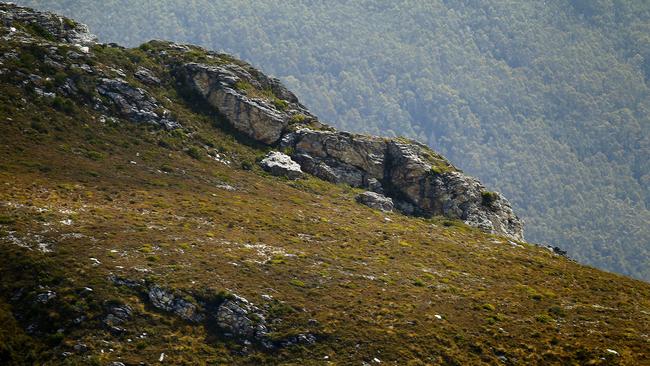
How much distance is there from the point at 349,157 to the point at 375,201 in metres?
11.7

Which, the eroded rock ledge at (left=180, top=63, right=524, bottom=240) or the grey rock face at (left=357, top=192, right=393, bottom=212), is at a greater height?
the eroded rock ledge at (left=180, top=63, right=524, bottom=240)

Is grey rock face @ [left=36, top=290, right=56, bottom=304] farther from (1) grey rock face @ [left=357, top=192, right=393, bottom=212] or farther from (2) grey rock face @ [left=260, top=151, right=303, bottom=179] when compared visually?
(1) grey rock face @ [left=357, top=192, right=393, bottom=212]

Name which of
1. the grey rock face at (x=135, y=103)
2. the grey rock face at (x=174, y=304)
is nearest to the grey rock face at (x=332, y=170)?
the grey rock face at (x=135, y=103)

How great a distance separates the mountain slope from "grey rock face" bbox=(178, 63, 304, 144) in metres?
1.71

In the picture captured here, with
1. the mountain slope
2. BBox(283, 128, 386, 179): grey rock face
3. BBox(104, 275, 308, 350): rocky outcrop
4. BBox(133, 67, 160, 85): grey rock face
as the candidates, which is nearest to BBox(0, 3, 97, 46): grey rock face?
the mountain slope

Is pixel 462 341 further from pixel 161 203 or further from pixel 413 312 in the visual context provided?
pixel 161 203

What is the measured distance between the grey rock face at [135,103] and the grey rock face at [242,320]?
158ft

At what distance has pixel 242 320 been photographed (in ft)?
201

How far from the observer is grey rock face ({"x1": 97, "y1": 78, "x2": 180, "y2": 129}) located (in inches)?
4016

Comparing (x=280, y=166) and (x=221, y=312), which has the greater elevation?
A: (x=280, y=166)

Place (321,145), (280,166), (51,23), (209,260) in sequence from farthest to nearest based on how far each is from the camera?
(321,145)
(51,23)
(280,166)
(209,260)

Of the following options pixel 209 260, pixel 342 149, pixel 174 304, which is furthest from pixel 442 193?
pixel 174 304

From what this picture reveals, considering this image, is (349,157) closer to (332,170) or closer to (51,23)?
(332,170)

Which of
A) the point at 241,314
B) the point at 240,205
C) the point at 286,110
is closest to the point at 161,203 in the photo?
the point at 240,205
